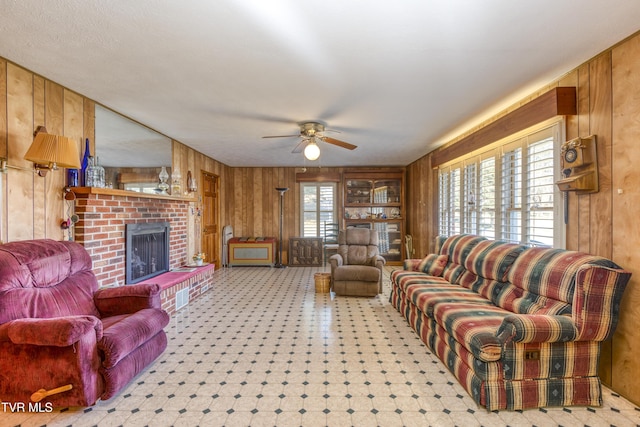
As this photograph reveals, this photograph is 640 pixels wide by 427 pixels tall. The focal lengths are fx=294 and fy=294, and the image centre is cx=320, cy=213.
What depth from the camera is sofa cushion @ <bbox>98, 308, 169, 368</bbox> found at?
1970 millimetres

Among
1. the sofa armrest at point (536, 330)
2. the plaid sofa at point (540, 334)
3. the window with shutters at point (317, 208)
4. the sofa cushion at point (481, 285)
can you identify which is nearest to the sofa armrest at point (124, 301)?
the plaid sofa at point (540, 334)

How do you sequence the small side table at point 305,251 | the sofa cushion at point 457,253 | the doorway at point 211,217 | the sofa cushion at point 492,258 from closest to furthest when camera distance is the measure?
the sofa cushion at point 492,258 → the sofa cushion at point 457,253 → the doorway at point 211,217 → the small side table at point 305,251

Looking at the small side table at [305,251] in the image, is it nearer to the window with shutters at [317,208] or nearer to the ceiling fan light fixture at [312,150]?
the window with shutters at [317,208]

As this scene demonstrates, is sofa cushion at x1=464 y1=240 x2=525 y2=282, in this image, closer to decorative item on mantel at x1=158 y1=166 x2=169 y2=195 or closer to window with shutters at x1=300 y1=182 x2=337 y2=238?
decorative item on mantel at x1=158 y1=166 x2=169 y2=195

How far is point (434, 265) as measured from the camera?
12.8 ft

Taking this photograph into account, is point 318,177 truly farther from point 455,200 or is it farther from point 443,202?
point 455,200

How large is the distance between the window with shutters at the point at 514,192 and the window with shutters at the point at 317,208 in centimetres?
332

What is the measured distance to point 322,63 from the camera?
2293mm

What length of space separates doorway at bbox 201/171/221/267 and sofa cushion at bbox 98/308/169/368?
3.58 m

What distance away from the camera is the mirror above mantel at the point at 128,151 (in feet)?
10.6

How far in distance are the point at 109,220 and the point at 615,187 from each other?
14.9 feet

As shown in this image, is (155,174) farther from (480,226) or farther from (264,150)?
(480,226)

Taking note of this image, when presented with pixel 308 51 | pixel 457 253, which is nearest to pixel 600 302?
pixel 457 253

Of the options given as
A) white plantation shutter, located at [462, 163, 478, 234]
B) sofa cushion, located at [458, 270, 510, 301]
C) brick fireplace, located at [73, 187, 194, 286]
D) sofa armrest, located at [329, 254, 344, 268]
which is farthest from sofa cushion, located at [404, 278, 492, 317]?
brick fireplace, located at [73, 187, 194, 286]
